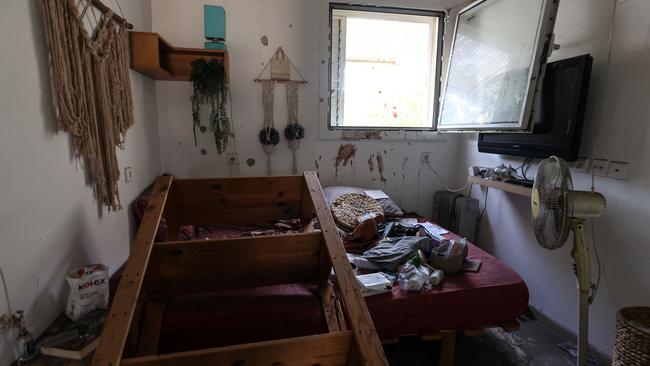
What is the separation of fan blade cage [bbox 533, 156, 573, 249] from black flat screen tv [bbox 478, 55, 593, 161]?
0.60 metres

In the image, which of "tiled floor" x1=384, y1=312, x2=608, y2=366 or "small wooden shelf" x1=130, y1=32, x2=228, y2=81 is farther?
"small wooden shelf" x1=130, y1=32, x2=228, y2=81

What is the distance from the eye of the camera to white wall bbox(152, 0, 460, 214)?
2561 millimetres

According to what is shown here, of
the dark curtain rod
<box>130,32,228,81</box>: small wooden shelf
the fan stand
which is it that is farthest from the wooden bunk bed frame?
<box>130,32,228,81</box>: small wooden shelf

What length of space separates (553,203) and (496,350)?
1.06 meters

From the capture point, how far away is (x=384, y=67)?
9.84 ft

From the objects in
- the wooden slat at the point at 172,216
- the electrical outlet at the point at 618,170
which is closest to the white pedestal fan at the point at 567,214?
the electrical outlet at the point at 618,170

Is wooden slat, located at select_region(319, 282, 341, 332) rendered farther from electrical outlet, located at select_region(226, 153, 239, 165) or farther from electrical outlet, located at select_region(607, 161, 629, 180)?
electrical outlet, located at select_region(226, 153, 239, 165)

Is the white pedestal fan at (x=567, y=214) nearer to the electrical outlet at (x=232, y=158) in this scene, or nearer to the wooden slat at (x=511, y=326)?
the wooden slat at (x=511, y=326)

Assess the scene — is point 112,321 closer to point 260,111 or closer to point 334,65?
point 260,111

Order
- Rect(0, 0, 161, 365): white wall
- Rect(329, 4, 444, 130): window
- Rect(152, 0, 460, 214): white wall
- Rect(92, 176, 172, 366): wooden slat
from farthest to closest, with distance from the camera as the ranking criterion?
Rect(329, 4, 444, 130): window → Rect(152, 0, 460, 214): white wall → Rect(0, 0, 161, 365): white wall → Rect(92, 176, 172, 366): wooden slat

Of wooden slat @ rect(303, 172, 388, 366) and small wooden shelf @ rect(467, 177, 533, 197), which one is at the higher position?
small wooden shelf @ rect(467, 177, 533, 197)

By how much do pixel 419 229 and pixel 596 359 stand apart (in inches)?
46.4

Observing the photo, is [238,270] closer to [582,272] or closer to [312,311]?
[312,311]

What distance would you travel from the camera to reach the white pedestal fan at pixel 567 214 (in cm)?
127
